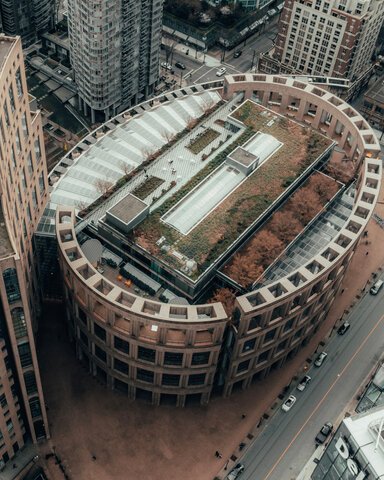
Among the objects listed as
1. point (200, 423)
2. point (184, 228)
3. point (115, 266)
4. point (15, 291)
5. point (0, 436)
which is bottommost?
point (200, 423)

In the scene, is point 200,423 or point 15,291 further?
point 200,423

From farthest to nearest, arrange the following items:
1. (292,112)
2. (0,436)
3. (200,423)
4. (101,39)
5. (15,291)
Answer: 1. (101,39)
2. (292,112)
3. (200,423)
4. (0,436)
5. (15,291)

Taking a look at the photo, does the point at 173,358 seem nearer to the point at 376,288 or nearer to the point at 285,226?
the point at 285,226

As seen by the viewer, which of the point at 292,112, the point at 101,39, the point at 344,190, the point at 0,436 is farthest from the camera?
the point at 101,39

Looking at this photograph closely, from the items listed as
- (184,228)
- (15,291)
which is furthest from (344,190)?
(15,291)

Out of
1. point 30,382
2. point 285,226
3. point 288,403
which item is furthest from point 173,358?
point 285,226

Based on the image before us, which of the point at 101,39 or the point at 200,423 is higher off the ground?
the point at 101,39

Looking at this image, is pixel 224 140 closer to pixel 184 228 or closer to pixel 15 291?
pixel 184 228
